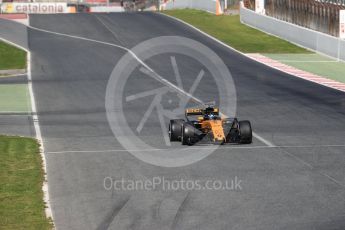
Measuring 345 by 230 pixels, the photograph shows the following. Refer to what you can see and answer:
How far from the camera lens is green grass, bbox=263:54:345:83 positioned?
141ft

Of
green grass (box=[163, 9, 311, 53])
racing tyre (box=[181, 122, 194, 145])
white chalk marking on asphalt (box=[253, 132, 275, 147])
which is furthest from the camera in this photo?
green grass (box=[163, 9, 311, 53])

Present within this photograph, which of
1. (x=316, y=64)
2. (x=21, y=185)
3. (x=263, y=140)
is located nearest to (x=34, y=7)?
(x=316, y=64)

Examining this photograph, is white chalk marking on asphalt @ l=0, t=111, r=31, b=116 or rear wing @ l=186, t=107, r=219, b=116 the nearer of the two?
rear wing @ l=186, t=107, r=219, b=116

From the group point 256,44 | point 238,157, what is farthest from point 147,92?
point 256,44

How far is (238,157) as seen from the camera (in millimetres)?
22484

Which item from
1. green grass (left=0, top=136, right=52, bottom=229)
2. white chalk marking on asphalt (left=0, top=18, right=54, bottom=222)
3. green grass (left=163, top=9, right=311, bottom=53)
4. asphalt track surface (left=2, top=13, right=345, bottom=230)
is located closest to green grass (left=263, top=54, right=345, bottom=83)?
green grass (left=163, top=9, right=311, bottom=53)

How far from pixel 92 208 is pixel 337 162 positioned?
6.94 meters

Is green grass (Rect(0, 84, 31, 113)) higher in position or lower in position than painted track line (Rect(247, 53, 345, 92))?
higher

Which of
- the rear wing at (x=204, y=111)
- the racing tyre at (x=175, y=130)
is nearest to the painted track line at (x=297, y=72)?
the rear wing at (x=204, y=111)

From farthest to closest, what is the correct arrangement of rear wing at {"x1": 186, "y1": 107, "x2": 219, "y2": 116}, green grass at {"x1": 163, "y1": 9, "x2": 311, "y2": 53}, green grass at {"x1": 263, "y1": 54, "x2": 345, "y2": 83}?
green grass at {"x1": 163, "y1": 9, "x2": 311, "y2": 53}, green grass at {"x1": 263, "y1": 54, "x2": 345, "y2": 83}, rear wing at {"x1": 186, "y1": 107, "x2": 219, "y2": 116}

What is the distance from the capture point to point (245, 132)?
24062 mm

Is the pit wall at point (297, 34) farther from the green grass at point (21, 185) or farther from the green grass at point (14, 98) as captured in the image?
the green grass at point (21, 185)

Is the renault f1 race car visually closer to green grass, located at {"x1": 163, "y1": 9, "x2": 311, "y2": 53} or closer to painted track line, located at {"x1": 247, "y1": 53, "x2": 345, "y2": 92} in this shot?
painted track line, located at {"x1": 247, "y1": 53, "x2": 345, "y2": 92}

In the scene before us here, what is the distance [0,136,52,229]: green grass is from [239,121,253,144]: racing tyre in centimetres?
536
